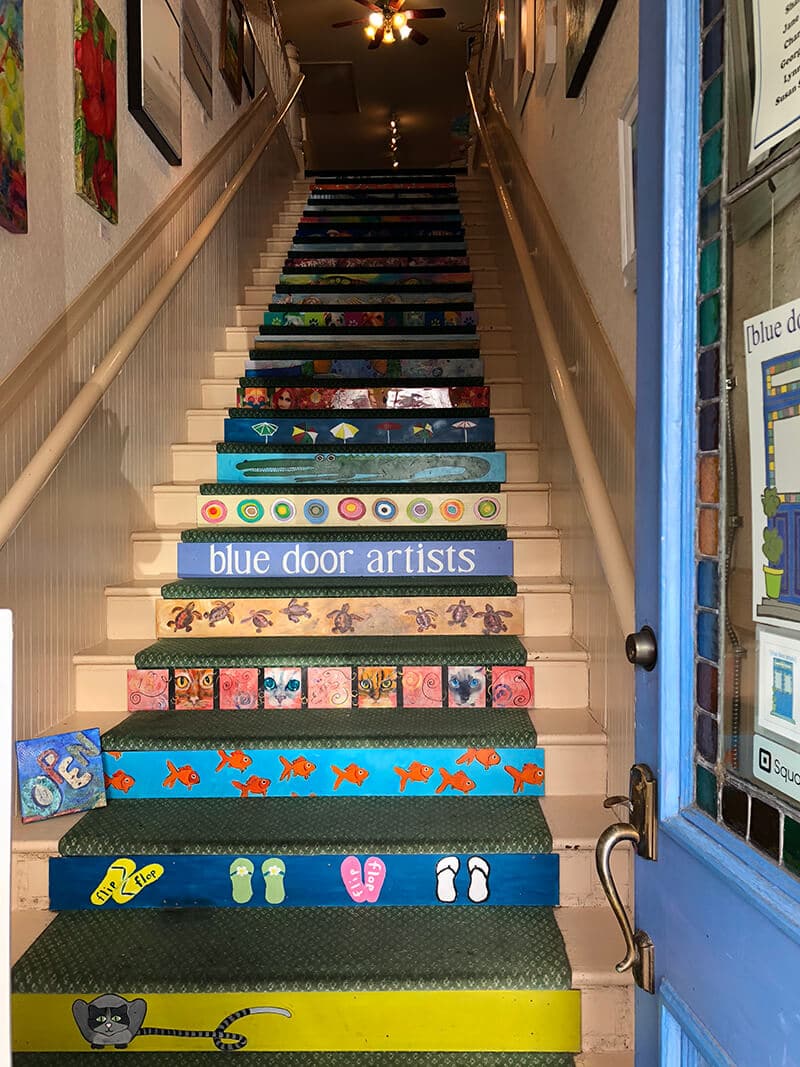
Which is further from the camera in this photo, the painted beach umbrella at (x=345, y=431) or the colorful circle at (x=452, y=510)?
the painted beach umbrella at (x=345, y=431)

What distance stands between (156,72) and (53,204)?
106 cm

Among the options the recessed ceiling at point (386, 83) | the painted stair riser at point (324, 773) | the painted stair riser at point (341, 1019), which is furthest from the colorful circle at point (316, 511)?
the recessed ceiling at point (386, 83)

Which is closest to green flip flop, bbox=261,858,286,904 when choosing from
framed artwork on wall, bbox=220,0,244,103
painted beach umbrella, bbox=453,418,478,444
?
painted beach umbrella, bbox=453,418,478,444

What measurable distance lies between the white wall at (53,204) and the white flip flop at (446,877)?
4.65 feet

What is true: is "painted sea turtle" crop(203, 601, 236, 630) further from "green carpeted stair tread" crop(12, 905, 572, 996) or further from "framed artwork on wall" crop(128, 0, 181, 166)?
"framed artwork on wall" crop(128, 0, 181, 166)

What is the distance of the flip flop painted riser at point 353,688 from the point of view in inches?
85.0

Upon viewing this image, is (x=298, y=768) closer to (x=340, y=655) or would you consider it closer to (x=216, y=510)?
(x=340, y=655)

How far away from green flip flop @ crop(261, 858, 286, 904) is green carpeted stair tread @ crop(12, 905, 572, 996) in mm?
31

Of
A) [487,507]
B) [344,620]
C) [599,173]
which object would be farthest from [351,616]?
[599,173]

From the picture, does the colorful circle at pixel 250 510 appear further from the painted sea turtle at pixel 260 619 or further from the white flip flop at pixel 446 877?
the white flip flop at pixel 446 877

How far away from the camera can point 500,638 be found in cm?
235

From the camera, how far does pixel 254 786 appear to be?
1.95 m

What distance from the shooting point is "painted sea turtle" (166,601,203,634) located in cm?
241

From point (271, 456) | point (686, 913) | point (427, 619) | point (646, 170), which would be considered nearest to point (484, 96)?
point (271, 456)
